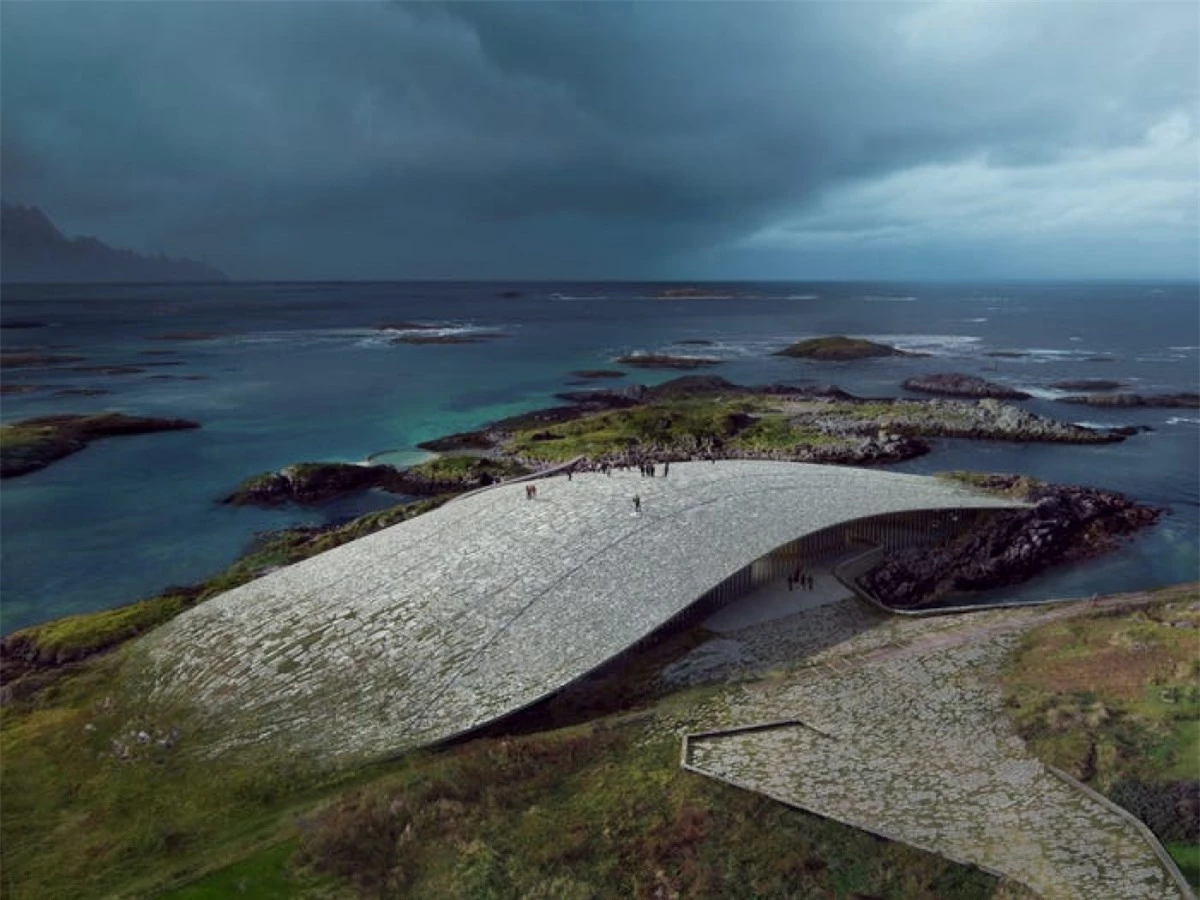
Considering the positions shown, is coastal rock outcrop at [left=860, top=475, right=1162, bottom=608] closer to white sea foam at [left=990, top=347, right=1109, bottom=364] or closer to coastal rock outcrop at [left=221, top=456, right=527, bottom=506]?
coastal rock outcrop at [left=221, top=456, right=527, bottom=506]

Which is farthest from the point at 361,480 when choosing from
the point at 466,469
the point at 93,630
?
the point at 93,630

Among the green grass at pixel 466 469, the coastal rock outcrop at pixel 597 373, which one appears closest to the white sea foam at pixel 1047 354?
the coastal rock outcrop at pixel 597 373

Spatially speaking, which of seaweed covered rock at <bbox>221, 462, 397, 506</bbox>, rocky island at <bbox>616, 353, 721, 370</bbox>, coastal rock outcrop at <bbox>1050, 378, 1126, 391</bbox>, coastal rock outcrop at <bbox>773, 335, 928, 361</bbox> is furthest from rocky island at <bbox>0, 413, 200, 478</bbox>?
coastal rock outcrop at <bbox>1050, 378, 1126, 391</bbox>

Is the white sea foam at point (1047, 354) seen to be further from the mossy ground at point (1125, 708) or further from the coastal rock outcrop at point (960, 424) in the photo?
the mossy ground at point (1125, 708)

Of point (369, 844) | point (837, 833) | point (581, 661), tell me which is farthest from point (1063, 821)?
point (369, 844)

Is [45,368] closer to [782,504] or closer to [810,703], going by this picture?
[782,504]

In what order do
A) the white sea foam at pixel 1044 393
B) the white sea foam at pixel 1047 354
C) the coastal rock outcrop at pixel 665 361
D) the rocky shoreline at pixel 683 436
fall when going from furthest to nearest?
the white sea foam at pixel 1047 354 < the coastal rock outcrop at pixel 665 361 < the white sea foam at pixel 1044 393 < the rocky shoreline at pixel 683 436
